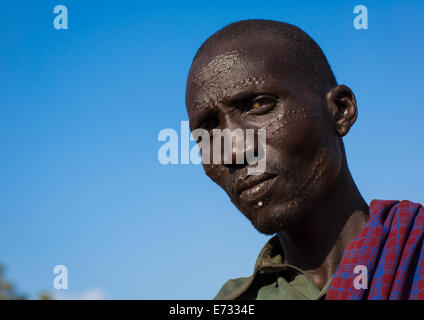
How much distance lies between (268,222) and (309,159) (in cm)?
50

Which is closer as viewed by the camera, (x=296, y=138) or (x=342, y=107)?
(x=296, y=138)

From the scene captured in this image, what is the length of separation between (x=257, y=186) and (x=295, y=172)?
27cm

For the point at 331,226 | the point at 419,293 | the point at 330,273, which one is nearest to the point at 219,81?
the point at 331,226

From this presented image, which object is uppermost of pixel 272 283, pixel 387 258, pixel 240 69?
pixel 240 69

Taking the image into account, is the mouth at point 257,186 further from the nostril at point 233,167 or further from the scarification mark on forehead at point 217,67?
the scarification mark on forehead at point 217,67

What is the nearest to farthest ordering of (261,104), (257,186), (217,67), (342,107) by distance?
1. (257,186)
2. (261,104)
3. (217,67)
4. (342,107)

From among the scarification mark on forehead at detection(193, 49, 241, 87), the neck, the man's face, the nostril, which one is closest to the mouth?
the man's face

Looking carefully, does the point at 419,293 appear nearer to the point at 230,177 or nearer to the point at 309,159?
the point at 309,159

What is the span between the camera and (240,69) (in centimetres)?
356

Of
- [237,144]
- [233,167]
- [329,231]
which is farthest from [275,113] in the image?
[329,231]

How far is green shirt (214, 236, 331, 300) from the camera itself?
351 centimetres

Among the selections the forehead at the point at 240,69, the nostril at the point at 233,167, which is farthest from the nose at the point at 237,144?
the forehead at the point at 240,69

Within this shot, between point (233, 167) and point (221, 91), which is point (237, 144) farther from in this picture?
point (221, 91)
